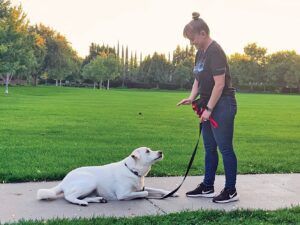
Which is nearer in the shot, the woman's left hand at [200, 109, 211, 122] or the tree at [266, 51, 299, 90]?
the woman's left hand at [200, 109, 211, 122]

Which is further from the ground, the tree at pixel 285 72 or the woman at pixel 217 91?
the tree at pixel 285 72

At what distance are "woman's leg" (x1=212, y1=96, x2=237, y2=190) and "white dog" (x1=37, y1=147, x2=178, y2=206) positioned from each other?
Result: 806 millimetres

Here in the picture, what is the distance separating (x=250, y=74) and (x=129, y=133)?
339 feet

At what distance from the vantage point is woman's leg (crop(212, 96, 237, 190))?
611cm

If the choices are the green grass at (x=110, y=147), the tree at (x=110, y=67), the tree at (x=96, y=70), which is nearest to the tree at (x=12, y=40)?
the green grass at (x=110, y=147)

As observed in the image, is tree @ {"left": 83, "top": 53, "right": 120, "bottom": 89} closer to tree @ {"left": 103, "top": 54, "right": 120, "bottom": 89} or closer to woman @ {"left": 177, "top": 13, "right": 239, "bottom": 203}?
tree @ {"left": 103, "top": 54, "right": 120, "bottom": 89}

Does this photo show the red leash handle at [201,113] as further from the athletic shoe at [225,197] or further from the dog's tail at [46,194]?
the dog's tail at [46,194]

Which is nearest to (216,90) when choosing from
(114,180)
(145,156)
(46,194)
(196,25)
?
(196,25)

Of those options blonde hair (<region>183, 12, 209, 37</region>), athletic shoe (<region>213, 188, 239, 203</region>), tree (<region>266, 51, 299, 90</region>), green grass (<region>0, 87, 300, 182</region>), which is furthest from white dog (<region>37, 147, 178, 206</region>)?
tree (<region>266, 51, 299, 90</region>)

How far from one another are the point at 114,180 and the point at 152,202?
0.57 m

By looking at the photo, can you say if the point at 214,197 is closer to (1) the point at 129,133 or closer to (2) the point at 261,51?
(1) the point at 129,133

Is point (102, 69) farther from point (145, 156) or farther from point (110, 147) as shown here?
point (145, 156)

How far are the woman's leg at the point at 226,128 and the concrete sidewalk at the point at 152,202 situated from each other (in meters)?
0.54

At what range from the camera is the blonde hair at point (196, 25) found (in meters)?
A: 6.03
